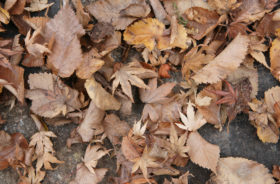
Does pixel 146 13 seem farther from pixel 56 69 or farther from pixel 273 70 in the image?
pixel 273 70

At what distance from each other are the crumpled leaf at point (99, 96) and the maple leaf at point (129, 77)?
0.22 ft

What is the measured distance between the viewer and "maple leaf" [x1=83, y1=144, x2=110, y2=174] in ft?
5.24

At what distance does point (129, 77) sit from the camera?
5.25ft

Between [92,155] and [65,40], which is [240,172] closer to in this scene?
[92,155]

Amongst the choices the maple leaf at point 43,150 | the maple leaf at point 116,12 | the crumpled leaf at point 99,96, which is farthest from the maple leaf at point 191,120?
the maple leaf at point 43,150

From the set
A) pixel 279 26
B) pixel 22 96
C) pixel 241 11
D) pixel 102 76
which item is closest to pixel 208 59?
pixel 241 11

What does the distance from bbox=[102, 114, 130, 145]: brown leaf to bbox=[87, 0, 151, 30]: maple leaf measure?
56 cm

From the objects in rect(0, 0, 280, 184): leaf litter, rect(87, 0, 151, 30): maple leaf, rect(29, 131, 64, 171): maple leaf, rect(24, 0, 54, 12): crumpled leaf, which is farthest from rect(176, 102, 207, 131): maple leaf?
rect(24, 0, 54, 12): crumpled leaf

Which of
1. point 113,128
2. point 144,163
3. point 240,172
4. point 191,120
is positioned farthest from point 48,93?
point 240,172

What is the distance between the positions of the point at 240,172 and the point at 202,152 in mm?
308

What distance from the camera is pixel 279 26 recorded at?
1.79 metres

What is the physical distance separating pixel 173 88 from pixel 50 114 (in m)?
0.78

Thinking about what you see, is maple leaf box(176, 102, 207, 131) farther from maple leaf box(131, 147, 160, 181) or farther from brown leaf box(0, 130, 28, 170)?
brown leaf box(0, 130, 28, 170)

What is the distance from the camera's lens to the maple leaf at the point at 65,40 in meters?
1.50
